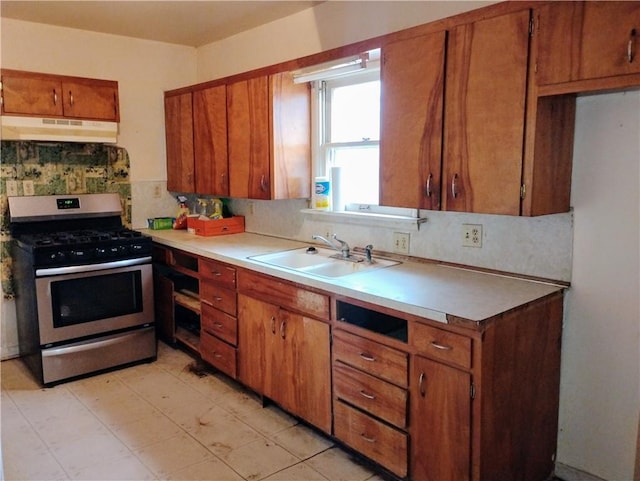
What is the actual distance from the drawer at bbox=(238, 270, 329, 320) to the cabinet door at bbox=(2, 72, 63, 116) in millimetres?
1750

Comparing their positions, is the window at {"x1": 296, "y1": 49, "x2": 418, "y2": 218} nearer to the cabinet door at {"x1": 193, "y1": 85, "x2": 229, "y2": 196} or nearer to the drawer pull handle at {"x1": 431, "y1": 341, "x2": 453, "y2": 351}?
the cabinet door at {"x1": 193, "y1": 85, "x2": 229, "y2": 196}

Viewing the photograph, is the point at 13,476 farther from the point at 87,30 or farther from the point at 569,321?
the point at 87,30

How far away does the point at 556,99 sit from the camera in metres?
1.99

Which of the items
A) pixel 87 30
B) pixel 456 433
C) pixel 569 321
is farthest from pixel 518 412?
pixel 87 30

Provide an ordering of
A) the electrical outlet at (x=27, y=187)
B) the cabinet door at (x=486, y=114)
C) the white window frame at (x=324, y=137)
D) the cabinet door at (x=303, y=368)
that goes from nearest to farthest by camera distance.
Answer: the cabinet door at (x=486, y=114), the cabinet door at (x=303, y=368), the white window frame at (x=324, y=137), the electrical outlet at (x=27, y=187)

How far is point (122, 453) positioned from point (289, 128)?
2009 millimetres

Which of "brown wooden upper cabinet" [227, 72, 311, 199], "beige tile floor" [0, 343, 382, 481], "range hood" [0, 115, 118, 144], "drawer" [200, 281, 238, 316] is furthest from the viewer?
"range hood" [0, 115, 118, 144]

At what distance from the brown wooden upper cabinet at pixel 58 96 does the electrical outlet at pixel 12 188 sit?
0.52 meters

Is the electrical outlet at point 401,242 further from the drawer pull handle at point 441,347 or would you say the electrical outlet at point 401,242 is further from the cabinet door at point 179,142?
the cabinet door at point 179,142

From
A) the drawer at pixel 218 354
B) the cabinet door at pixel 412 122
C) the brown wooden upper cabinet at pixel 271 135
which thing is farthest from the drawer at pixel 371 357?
the brown wooden upper cabinet at pixel 271 135

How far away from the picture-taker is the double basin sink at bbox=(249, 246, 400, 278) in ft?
9.21

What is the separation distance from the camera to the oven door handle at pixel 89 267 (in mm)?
3136

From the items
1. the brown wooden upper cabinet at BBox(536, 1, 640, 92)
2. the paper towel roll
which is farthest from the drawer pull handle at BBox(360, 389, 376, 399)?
the brown wooden upper cabinet at BBox(536, 1, 640, 92)

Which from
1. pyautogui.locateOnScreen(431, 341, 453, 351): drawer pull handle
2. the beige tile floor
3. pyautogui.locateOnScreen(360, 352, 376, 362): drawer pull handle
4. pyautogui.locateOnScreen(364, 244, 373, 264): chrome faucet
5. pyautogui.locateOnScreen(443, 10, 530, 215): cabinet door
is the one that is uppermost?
pyautogui.locateOnScreen(443, 10, 530, 215): cabinet door
